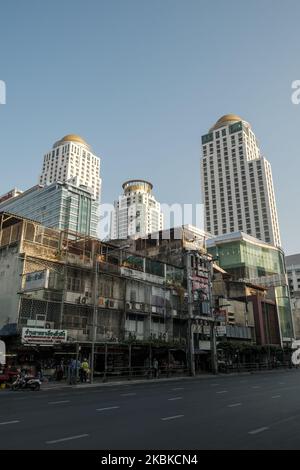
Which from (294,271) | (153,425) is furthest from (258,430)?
(294,271)

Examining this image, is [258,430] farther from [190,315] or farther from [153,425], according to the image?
[190,315]

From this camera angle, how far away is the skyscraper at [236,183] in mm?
155125

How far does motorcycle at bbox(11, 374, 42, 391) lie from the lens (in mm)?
23516

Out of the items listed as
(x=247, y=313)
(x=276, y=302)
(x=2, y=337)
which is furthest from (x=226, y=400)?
(x=276, y=302)

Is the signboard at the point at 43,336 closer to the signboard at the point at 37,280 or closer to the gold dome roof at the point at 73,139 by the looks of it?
the signboard at the point at 37,280

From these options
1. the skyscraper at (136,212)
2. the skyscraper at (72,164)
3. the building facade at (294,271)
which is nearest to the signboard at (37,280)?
the building facade at (294,271)

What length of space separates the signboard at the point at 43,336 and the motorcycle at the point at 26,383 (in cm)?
347

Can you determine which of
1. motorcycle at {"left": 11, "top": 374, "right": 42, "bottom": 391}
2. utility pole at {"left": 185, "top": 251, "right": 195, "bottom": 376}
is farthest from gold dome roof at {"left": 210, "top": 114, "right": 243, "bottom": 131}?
motorcycle at {"left": 11, "top": 374, "right": 42, "bottom": 391}

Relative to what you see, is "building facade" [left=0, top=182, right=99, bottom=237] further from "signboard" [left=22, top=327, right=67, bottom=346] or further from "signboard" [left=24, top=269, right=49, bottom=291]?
"signboard" [left=22, top=327, right=67, bottom=346]

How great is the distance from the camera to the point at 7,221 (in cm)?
3638

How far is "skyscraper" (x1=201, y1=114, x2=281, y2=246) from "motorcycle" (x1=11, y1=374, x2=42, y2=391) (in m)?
136

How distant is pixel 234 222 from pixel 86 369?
137181 mm

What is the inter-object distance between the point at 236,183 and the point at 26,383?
15019 centimetres

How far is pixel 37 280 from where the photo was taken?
99.2 ft
